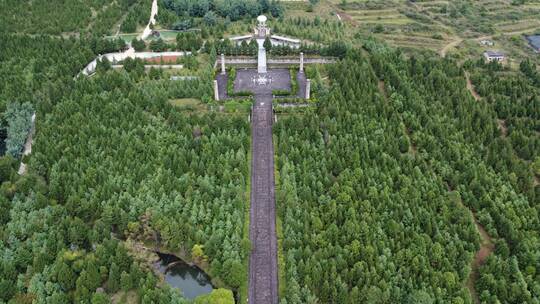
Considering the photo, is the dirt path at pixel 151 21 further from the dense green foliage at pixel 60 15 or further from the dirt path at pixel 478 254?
the dirt path at pixel 478 254

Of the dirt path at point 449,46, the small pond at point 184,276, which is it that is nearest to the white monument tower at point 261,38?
the dirt path at point 449,46

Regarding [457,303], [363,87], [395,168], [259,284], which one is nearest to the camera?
[457,303]

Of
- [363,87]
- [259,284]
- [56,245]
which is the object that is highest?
[363,87]

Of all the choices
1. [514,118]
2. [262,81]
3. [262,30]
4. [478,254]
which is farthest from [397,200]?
[262,30]

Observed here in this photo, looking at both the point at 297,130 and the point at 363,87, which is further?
the point at 363,87

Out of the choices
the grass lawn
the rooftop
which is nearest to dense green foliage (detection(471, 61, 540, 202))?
the rooftop

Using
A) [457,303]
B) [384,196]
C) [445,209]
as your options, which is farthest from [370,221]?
[457,303]

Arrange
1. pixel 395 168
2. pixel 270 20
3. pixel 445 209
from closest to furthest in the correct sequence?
pixel 445 209
pixel 395 168
pixel 270 20

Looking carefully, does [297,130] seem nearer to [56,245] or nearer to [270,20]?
[56,245]
